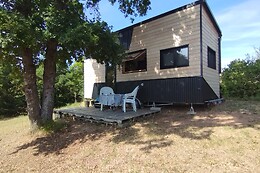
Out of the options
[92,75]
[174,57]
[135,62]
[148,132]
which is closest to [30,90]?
[148,132]

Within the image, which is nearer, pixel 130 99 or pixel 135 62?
pixel 130 99

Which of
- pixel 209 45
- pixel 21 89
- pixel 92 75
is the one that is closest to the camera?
pixel 209 45

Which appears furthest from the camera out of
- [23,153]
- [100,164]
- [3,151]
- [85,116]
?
[85,116]

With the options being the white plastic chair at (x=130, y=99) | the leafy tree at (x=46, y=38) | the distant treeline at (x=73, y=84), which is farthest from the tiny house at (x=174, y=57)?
the leafy tree at (x=46, y=38)

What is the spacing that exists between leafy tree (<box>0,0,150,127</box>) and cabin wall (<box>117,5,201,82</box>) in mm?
2094

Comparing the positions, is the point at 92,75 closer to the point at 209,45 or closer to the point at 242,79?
A: the point at 209,45

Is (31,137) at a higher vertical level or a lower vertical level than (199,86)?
lower

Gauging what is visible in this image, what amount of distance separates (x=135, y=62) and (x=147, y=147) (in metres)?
6.51

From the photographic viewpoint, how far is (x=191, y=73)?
26.8ft

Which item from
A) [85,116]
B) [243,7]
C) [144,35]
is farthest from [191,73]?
[243,7]

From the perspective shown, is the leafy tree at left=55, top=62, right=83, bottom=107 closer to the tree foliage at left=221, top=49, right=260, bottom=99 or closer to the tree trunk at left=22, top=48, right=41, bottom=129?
the tree trunk at left=22, top=48, right=41, bottom=129

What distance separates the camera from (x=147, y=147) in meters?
4.70

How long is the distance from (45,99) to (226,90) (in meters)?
10.4

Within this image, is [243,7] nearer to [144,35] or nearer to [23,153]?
[144,35]
